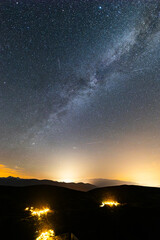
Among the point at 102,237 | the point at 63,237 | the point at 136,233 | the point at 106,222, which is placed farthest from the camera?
the point at 106,222

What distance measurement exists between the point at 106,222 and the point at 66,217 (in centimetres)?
409

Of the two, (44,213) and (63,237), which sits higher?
(63,237)

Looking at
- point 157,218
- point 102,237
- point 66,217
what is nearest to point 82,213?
point 66,217

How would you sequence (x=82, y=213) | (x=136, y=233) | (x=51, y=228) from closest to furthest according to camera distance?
(x=136, y=233) < (x=51, y=228) < (x=82, y=213)

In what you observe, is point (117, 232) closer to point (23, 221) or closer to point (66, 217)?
point (66, 217)

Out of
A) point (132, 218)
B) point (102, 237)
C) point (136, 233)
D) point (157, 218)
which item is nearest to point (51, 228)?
point (102, 237)

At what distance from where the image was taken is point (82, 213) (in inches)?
632

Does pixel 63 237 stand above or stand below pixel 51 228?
above

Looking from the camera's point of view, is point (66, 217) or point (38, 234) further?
point (66, 217)

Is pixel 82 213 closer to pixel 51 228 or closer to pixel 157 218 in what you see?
pixel 51 228

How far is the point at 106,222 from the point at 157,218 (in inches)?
213

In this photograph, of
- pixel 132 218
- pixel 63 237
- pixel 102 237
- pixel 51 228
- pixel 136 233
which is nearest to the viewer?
pixel 63 237

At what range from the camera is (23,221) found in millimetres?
13609

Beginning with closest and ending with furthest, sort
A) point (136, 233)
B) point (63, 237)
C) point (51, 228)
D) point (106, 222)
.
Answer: point (63, 237)
point (136, 233)
point (51, 228)
point (106, 222)
